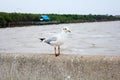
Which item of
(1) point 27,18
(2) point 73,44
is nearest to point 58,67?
(2) point 73,44

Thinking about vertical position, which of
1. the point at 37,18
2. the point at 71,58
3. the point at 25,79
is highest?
the point at 71,58

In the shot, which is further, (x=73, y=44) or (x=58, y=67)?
(x=73, y=44)

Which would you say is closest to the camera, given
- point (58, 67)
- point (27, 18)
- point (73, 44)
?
point (58, 67)

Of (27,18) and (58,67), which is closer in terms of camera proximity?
(58,67)

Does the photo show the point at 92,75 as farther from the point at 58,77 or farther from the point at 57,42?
the point at 57,42

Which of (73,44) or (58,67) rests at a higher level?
(58,67)

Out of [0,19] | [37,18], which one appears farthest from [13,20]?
[37,18]

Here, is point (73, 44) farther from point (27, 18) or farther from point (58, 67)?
point (27, 18)

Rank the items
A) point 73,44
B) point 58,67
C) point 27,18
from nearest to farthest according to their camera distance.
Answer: point 58,67 → point 73,44 → point 27,18

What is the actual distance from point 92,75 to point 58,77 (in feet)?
1.69

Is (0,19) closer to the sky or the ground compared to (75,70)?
closer to the ground

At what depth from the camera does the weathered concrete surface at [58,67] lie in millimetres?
4947

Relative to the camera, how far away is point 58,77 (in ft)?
16.8

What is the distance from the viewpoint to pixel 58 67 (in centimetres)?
518
